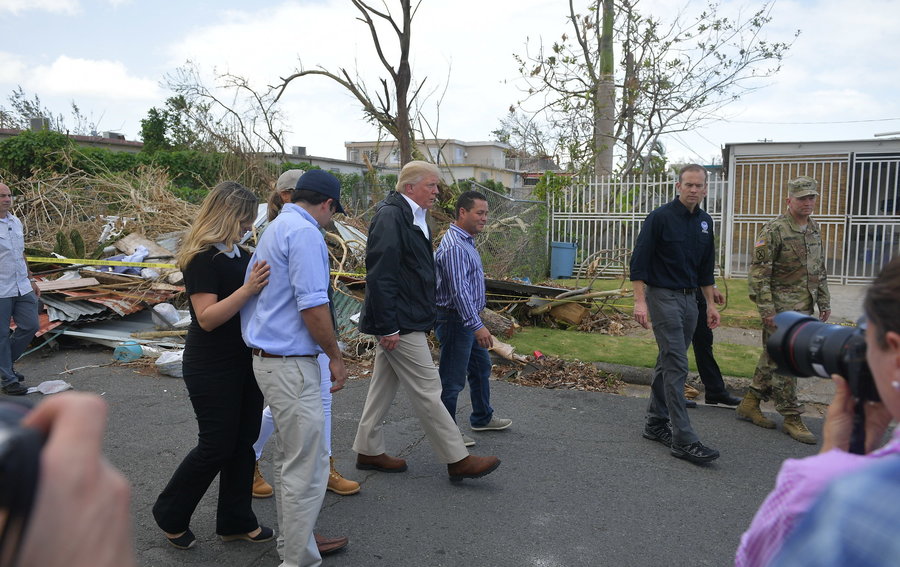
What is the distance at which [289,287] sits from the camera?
3.26 meters

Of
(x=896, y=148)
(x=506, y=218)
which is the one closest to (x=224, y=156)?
(x=506, y=218)

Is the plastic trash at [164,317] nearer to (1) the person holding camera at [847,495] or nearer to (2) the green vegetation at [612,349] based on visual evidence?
Answer: (2) the green vegetation at [612,349]

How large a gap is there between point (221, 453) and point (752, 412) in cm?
441

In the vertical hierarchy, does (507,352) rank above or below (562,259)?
below

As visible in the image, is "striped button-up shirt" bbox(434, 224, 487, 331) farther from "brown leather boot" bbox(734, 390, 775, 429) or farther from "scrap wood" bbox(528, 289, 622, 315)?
"scrap wood" bbox(528, 289, 622, 315)

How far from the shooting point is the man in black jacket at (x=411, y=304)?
13.9ft

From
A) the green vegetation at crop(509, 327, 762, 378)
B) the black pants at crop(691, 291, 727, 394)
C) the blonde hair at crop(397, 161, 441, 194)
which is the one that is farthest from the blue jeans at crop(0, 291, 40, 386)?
the black pants at crop(691, 291, 727, 394)

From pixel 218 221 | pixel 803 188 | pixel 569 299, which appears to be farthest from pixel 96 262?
A: pixel 803 188

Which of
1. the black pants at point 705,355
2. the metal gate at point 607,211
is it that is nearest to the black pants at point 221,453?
the black pants at point 705,355

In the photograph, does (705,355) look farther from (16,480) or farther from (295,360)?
(16,480)

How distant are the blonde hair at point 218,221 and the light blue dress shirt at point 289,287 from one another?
0.29 metres

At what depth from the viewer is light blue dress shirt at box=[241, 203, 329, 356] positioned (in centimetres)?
320

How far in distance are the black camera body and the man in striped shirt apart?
3087 millimetres

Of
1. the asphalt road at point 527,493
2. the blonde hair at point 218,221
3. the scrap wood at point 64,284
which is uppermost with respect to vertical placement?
the blonde hair at point 218,221
